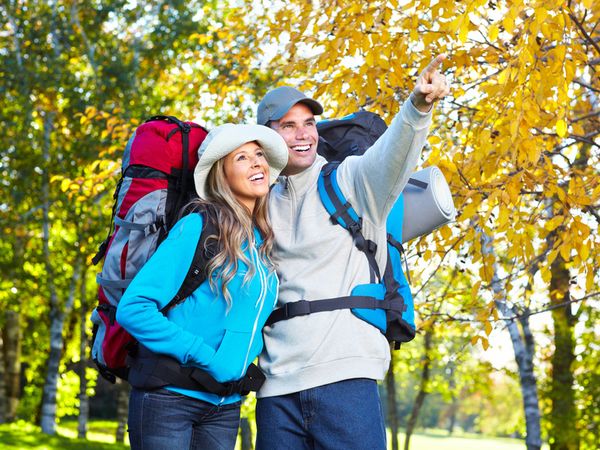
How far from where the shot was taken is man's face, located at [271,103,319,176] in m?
3.00

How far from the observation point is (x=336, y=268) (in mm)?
2777

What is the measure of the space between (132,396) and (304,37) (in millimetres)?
4021

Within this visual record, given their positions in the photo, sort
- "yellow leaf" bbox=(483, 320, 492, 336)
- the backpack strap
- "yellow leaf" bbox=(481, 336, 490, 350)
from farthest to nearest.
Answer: "yellow leaf" bbox=(481, 336, 490, 350) < "yellow leaf" bbox=(483, 320, 492, 336) < the backpack strap

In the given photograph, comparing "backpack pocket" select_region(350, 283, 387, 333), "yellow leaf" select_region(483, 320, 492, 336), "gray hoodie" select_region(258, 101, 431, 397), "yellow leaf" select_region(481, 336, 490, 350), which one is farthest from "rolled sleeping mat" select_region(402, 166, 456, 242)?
"yellow leaf" select_region(481, 336, 490, 350)

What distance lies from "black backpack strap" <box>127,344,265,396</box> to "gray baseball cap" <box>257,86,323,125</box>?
96cm

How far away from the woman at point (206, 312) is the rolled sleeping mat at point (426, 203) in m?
0.52

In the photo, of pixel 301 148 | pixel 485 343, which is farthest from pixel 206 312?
pixel 485 343

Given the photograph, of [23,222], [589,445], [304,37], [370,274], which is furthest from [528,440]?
[23,222]

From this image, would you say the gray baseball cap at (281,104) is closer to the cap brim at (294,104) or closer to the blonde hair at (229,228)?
the cap brim at (294,104)

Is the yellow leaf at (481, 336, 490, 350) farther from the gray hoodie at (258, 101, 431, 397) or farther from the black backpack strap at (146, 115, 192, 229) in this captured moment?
the black backpack strap at (146, 115, 192, 229)

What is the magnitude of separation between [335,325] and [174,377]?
56cm

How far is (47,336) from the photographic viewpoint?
24406 mm

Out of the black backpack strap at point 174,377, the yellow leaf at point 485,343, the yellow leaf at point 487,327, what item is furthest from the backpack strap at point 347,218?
the yellow leaf at point 485,343

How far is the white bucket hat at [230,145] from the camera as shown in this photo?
2.86m
